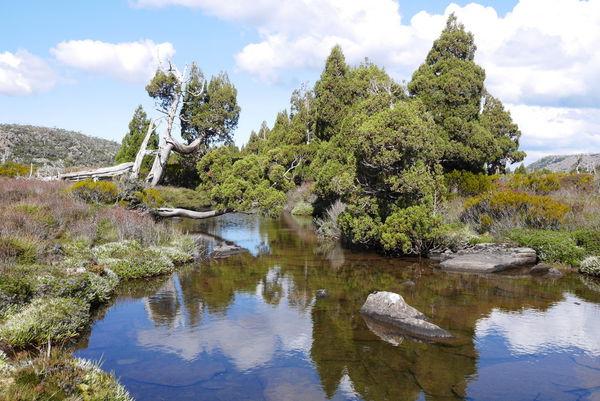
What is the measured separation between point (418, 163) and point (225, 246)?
9847 millimetres

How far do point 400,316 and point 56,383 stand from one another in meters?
8.41

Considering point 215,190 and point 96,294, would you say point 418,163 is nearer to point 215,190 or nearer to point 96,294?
point 215,190

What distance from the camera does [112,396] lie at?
24.4ft

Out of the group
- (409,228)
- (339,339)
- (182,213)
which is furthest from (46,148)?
(339,339)

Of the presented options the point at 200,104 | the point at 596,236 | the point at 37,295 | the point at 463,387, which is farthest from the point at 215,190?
the point at 463,387

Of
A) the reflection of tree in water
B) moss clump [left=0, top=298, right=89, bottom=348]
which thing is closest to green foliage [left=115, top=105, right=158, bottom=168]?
the reflection of tree in water

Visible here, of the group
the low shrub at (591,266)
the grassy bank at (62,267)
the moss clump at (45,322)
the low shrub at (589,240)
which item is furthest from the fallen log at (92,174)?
the low shrub at (591,266)

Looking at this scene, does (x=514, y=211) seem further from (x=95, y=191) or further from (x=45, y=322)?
(x=45, y=322)

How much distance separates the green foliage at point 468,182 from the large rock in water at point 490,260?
886cm

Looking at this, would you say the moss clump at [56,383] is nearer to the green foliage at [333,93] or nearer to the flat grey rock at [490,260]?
the flat grey rock at [490,260]

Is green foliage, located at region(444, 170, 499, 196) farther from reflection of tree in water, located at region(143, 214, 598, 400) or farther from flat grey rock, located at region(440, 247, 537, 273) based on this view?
reflection of tree in water, located at region(143, 214, 598, 400)

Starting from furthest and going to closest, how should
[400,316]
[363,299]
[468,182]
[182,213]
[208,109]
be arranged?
[208,109] < [468,182] < [182,213] < [363,299] < [400,316]

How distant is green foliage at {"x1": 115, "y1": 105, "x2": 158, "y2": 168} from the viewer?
133 feet

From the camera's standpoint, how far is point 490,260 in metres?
20.4
